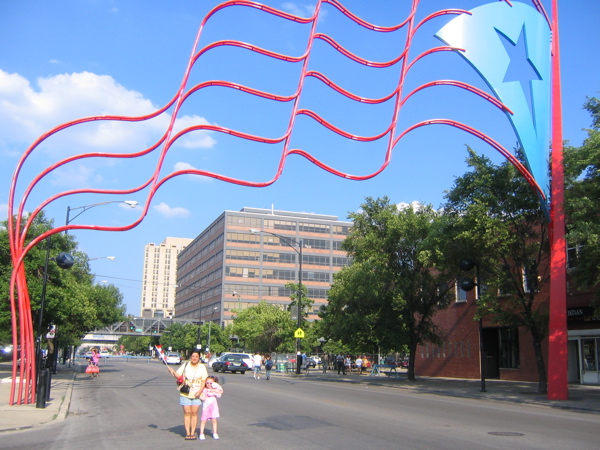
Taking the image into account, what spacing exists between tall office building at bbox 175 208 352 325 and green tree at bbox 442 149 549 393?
274 feet

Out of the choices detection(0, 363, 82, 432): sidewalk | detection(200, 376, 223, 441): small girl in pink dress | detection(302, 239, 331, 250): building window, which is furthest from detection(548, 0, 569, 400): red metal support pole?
detection(302, 239, 331, 250): building window

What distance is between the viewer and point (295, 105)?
16469 mm

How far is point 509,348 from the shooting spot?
3688 cm

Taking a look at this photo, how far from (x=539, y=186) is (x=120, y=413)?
55.3 feet

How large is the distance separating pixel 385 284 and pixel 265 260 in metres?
80.7

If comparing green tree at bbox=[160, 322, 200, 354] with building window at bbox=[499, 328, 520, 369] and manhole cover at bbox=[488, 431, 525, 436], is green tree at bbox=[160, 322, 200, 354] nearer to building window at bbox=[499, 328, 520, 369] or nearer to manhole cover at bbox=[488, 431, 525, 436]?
building window at bbox=[499, 328, 520, 369]

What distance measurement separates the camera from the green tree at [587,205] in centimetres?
1889

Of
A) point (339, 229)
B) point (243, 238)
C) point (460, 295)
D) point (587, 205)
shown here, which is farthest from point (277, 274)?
point (587, 205)

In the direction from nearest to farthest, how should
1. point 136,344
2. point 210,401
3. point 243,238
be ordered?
1. point 210,401
2. point 243,238
3. point 136,344

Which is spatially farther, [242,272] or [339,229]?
[339,229]

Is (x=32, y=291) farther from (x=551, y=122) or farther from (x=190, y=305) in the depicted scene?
(x=190, y=305)

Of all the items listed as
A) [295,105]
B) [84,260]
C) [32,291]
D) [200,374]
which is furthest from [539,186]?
[84,260]

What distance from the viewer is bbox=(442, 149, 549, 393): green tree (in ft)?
78.9

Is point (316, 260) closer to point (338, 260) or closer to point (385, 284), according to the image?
point (338, 260)
